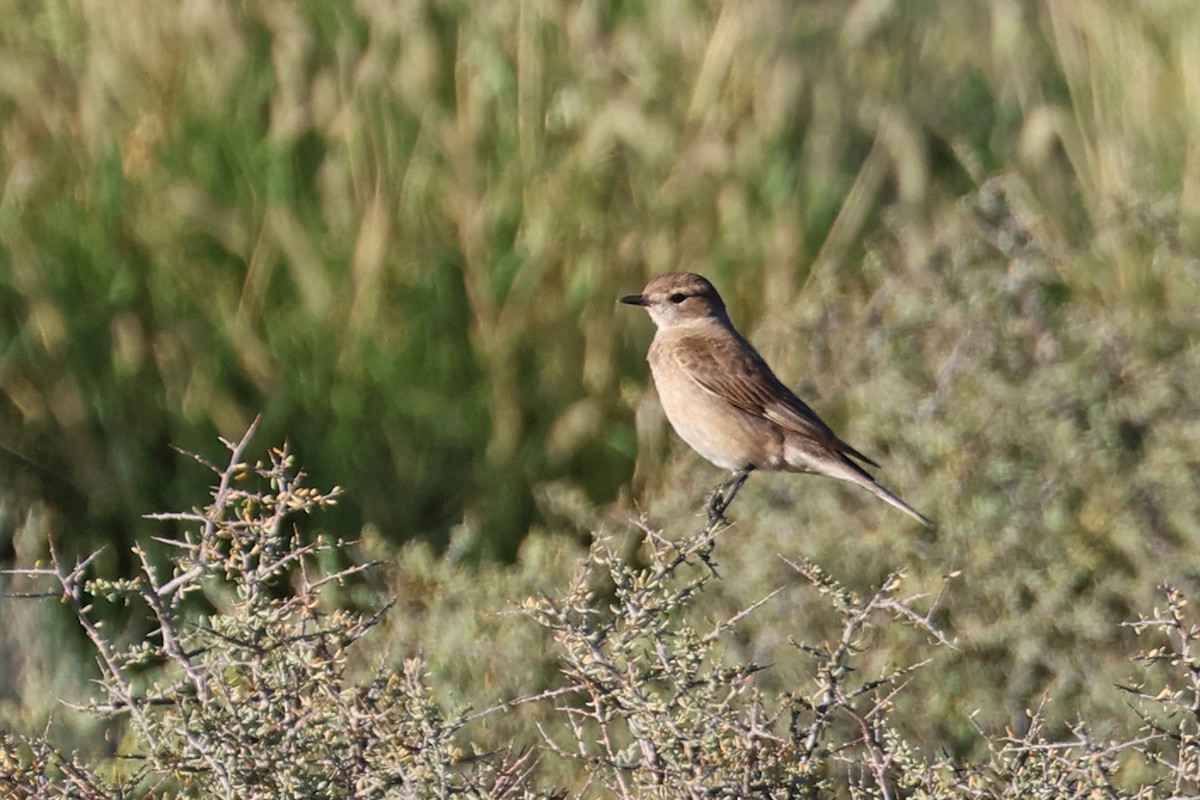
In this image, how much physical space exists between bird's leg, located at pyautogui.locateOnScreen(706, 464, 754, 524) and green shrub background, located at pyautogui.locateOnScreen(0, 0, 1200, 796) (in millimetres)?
143

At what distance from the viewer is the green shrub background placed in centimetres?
537

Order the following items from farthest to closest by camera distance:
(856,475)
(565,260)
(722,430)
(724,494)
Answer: (565,260), (724,494), (722,430), (856,475)

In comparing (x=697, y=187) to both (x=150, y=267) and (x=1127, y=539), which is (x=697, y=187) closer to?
(x=150, y=267)

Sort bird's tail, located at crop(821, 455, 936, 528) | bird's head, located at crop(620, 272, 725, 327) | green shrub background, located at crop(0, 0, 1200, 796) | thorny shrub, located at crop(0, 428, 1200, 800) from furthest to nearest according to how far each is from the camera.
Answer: bird's head, located at crop(620, 272, 725, 327) → green shrub background, located at crop(0, 0, 1200, 796) → bird's tail, located at crop(821, 455, 936, 528) → thorny shrub, located at crop(0, 428, 1200, 800)

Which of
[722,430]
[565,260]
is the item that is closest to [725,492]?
[722,430]

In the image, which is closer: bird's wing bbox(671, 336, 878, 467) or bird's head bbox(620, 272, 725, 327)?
bird's wing bbox(671, 336, 878, 467)

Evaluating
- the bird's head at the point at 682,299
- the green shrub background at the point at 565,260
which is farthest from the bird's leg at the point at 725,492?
the bird's head at the point at 682,299

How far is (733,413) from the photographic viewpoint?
5.23m

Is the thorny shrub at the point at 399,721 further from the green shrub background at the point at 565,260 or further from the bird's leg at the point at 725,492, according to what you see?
the green shrub background at the point at 565,260

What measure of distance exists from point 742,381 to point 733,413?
0.14 m

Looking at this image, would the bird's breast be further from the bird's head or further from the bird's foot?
the bird's head

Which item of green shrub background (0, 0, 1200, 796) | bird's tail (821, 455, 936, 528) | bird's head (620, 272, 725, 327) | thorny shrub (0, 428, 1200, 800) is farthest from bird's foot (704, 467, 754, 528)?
thorny shrub (0, 428, 1200, 800)

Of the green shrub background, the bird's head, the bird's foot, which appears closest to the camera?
the bird's foot

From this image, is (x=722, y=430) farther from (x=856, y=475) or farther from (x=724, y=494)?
(x=856, y=475)
